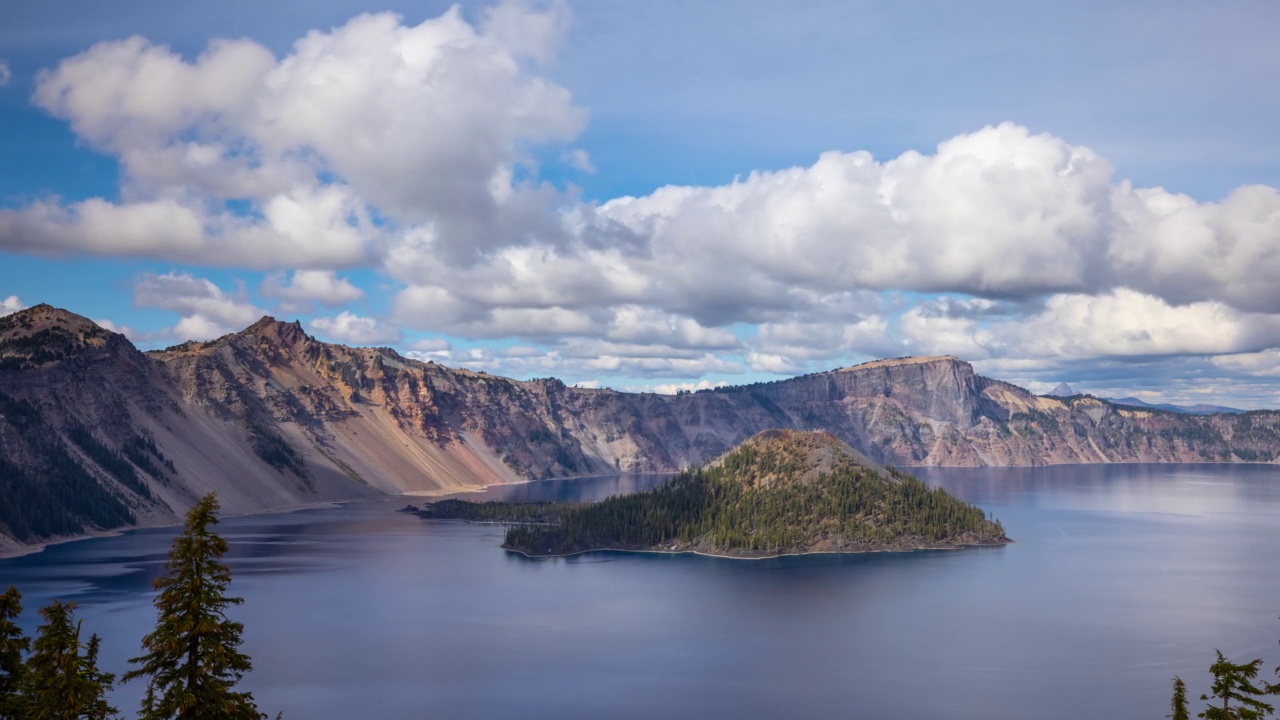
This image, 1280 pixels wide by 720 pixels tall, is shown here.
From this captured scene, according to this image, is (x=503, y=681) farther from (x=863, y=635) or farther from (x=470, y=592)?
(x=470, y=592)

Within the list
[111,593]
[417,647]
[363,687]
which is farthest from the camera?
[111,593]

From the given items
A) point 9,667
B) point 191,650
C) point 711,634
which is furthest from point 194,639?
point 711,634

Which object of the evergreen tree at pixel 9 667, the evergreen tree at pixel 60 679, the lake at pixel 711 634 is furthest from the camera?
the lake at pixel 711 634

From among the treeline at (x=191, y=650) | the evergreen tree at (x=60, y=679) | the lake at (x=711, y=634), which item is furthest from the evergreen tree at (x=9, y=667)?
the lake at (x=711, y=634)

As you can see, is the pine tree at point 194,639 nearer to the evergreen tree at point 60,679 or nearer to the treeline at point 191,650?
the treeline at point 191,650

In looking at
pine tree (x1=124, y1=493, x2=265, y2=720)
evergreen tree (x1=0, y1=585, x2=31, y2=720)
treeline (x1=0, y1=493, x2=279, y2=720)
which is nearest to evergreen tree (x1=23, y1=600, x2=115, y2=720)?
treeline (x1=0, y1=493, x2=279, y2=720)

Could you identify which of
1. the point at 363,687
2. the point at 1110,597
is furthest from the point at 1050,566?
the point at 363,687
